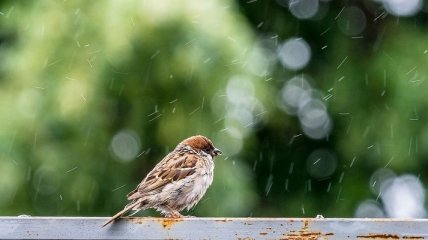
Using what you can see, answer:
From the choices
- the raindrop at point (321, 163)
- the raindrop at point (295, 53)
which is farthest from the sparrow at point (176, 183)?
the raindrop at point (295, 53)

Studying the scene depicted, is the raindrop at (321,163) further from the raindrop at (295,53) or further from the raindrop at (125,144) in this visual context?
the raindrop at (125,144)

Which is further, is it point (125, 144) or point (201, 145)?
point (125, 144)

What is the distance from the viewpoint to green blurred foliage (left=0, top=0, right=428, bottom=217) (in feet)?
17.8

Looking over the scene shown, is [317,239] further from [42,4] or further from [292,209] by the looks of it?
[292,209]

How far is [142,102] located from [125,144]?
306 millimetres

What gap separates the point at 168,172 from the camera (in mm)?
4312

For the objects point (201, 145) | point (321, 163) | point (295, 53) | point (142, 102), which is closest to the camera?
point (201, 145)

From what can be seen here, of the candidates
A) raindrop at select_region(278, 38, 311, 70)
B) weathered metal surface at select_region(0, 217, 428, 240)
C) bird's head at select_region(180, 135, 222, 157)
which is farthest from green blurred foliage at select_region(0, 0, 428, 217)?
weathered metal surface at select_region(0, 217, 428, 240)

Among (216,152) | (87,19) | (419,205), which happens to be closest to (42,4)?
(87,19)

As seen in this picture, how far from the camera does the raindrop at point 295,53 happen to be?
7730 millimetres

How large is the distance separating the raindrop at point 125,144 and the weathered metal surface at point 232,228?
3545 millimetres

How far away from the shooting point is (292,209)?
24.9 feet

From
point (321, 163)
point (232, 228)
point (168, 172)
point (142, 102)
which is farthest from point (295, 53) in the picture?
point (232, 228)

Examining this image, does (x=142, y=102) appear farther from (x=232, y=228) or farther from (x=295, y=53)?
(x=232, y=228)
